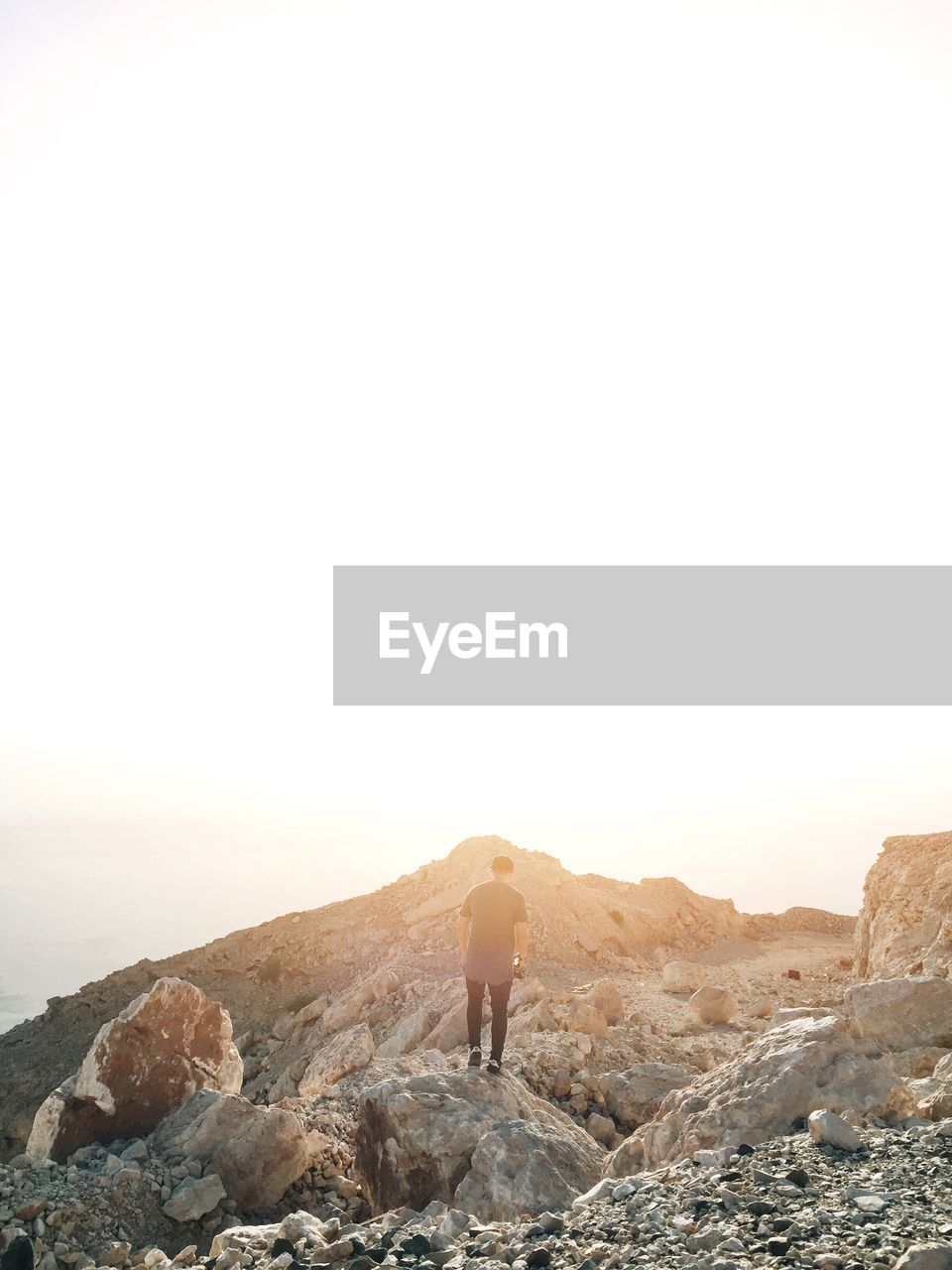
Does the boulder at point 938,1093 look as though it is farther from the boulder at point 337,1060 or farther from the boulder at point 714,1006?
the boulder at point 714,1006

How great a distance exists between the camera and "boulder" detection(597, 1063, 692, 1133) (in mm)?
12977

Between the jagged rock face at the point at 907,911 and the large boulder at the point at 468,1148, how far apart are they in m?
10.2

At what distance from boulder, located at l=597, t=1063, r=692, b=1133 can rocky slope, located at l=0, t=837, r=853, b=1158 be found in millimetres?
8272

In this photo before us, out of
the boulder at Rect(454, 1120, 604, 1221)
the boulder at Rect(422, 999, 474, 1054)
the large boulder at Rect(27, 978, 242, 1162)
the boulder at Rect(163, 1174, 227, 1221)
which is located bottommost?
the boulder at Rect(422, 999, 474, 1054)

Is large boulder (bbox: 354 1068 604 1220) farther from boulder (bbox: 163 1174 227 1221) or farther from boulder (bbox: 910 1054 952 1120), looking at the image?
boulder (bbox: 910 1054 952 1120)

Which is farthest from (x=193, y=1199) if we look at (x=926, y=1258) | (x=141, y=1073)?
(x=926, y=1258)

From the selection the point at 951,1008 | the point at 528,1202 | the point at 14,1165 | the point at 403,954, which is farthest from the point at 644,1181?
the point at 403,954

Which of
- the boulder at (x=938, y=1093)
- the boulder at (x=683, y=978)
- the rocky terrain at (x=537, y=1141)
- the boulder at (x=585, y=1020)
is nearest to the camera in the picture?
the rocky terrain at (x=537, y=1141)

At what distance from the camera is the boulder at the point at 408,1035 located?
69.2 ft

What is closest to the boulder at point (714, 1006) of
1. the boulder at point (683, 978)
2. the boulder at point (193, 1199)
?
the boulder at point (683, 978)

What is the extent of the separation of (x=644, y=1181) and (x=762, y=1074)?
7.72ft

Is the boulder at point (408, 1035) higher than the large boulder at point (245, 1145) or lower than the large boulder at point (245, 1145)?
lower

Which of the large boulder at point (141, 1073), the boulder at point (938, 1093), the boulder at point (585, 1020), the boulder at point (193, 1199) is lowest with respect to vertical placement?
the boulder at point (585, 1020)

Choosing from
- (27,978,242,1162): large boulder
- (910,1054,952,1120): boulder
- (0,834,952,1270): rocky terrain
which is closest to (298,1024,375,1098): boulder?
(0,834,952,1270): rocky terrain
